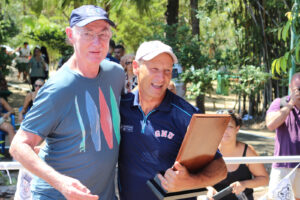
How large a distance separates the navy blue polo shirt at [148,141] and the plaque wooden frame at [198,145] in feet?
0.58

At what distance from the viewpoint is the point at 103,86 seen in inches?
91.5

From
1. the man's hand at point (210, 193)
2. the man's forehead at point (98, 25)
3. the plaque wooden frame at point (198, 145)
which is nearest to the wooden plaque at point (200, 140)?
the plaque wooden frame at point (198, 145)

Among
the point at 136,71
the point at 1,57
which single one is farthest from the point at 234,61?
the point at 136,71

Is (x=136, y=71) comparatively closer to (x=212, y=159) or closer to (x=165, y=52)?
(x=165, y=52)

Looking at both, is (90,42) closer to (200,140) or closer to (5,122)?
(200,140)

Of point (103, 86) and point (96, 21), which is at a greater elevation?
point (96, 21)

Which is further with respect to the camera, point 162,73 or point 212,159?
point 162,73

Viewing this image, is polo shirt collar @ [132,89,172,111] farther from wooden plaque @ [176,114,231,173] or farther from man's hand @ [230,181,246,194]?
man's hand @ [230,181,246,194]

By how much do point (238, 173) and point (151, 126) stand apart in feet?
4.72

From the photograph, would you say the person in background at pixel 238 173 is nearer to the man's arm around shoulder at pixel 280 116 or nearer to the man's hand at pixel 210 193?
the man's hand at pixel 210 193

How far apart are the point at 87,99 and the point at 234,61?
9.38 m

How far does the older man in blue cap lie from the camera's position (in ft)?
6.89

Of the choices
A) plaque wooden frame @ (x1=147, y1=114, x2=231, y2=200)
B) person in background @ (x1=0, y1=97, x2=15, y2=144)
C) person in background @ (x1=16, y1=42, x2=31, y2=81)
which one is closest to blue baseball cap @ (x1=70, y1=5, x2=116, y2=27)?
plaque wooden frame @ (x1=147, y1=114, x2=231, y2=200)

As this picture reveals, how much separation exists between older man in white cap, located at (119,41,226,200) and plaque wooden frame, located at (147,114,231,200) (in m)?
0.18
